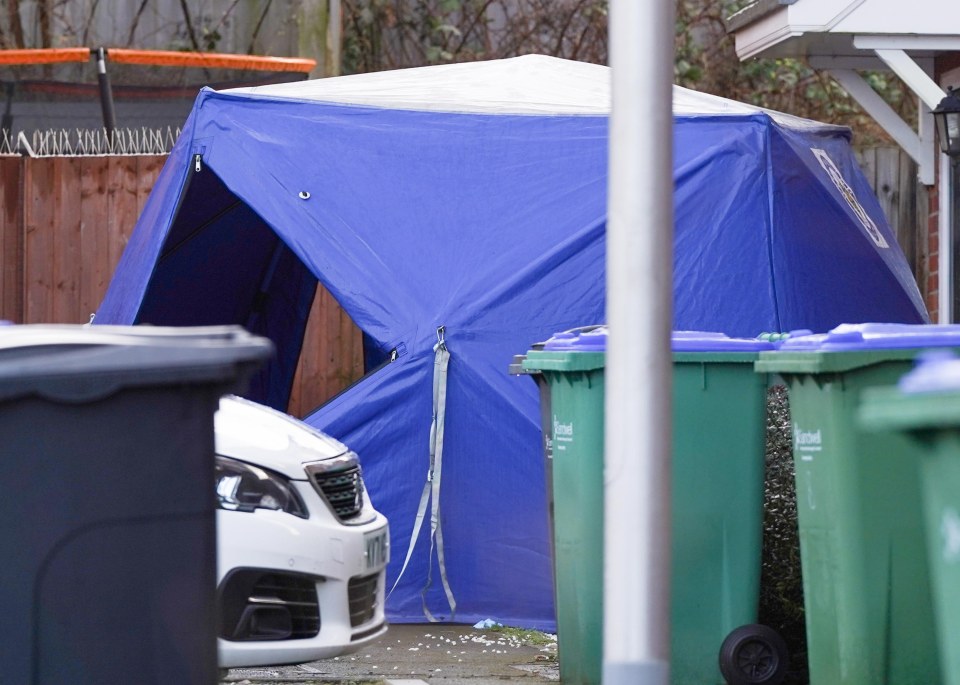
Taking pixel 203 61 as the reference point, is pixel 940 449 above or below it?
below

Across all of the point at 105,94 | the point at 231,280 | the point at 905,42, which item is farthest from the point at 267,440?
the point at 105,94

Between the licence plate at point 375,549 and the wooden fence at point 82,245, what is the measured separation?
549cm

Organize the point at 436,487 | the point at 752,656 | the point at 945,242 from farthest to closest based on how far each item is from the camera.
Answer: the point at 945,242
the point at 436,487
the point at 752,656

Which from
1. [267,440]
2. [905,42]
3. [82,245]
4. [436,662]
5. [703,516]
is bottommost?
[436,662]

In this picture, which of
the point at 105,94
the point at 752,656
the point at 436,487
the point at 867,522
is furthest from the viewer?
the point at 105,94

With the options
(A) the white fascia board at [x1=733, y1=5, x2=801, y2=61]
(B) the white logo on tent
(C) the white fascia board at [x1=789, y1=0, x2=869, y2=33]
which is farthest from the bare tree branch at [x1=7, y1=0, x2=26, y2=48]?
(C) the white fascia board at [x1=789, y1=0, x2=869, y2=33]

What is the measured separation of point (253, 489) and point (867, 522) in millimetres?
2098

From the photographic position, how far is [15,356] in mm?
3543

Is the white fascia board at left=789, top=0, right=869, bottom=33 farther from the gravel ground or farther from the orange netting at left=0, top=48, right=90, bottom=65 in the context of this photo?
the orange netting at left=0, top=48, right=90, bottom=65

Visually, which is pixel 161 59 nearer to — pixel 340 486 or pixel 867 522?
pixel 340 486

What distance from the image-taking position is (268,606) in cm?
526

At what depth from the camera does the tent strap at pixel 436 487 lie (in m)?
7.86

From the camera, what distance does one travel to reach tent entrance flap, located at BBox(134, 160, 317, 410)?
31.1ft

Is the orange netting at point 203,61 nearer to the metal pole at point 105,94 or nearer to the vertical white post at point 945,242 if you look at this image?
the metal pole at point 105,94
